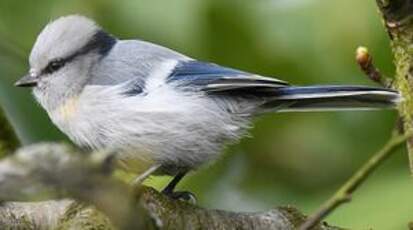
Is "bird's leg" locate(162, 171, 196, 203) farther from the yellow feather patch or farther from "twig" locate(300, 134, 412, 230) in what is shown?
"twig" locate(300, 134, 412, 230)

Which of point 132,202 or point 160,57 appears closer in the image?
point 132,202

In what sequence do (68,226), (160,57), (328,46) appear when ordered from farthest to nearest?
(328,46) → (160,57) → (68,226)

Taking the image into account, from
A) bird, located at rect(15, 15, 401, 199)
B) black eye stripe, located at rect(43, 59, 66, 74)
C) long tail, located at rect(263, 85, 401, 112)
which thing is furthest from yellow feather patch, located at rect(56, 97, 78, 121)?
long tail, located at rect(263, 85, 401, 112)

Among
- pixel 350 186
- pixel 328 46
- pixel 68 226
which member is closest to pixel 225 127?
pixel 328 46

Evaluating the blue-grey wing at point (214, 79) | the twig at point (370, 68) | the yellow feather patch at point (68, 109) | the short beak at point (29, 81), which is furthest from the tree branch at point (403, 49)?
the short beak at point (29, 81)

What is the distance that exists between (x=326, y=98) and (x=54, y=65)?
65 cm

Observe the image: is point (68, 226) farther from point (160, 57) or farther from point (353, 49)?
point (353, 49)

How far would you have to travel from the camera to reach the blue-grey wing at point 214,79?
195 cm

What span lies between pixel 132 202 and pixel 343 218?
125 cm

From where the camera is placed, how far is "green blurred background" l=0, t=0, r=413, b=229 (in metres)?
2.14

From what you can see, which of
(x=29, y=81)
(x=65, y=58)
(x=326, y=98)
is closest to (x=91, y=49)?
(x=65, y=58)

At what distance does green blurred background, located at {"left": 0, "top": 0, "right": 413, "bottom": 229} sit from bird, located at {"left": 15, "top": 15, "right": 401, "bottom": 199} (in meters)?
0.11

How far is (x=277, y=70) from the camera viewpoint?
2.32m

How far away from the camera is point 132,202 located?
880 mm
